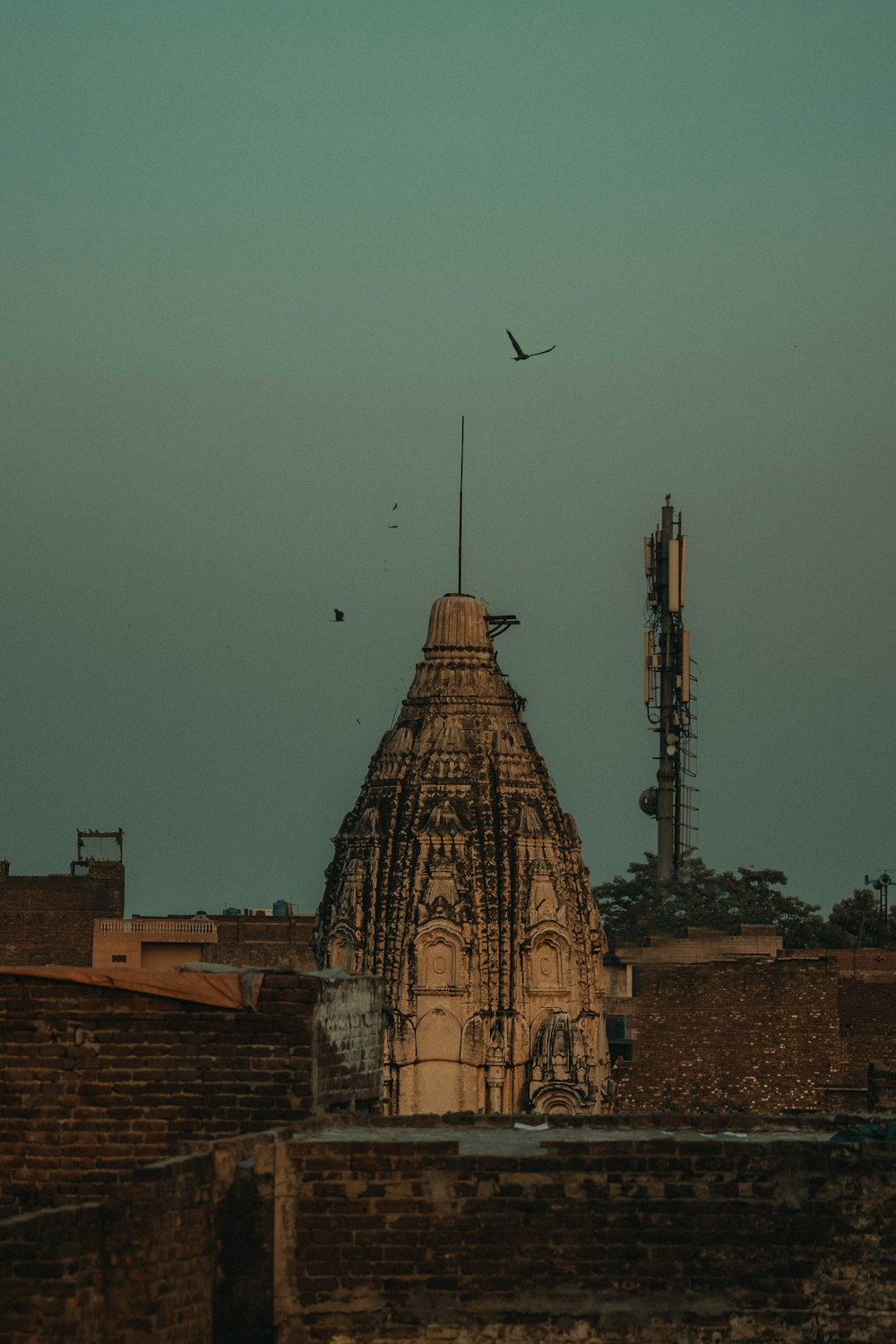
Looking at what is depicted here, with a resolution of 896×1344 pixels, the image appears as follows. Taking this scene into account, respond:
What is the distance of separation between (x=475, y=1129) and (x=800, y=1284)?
315cm

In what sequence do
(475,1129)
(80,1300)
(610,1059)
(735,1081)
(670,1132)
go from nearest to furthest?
1. (80,1300)
2. (670,1132)
3. (475,1129)
4. (735,1081)
5. (610,1059)

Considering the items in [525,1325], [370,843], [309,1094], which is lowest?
[525,1325]

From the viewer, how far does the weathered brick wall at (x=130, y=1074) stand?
55.5 ft

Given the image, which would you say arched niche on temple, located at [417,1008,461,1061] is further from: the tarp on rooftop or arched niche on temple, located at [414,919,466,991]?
the tarp on rooftop

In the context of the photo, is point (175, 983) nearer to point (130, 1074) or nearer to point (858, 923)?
point (130, 1074)

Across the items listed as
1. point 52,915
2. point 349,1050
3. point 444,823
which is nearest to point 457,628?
point 444,823

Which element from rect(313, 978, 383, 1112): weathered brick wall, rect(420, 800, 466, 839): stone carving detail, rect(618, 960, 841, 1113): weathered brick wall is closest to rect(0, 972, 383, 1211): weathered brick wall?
rect(313, 978, 383, 1112): weathered brick wall

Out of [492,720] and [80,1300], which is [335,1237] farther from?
[492,720]

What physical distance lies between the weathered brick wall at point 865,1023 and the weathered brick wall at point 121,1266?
58270 millimetres

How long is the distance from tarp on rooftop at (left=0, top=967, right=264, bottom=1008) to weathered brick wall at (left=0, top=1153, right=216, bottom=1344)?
1845 millimetres

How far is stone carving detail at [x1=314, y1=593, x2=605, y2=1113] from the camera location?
81312 mm

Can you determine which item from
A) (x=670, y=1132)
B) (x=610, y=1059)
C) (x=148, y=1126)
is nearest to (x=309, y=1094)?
(x=148, y=1126)

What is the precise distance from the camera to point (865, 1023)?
7488 cm

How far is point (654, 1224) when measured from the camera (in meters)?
15.4
